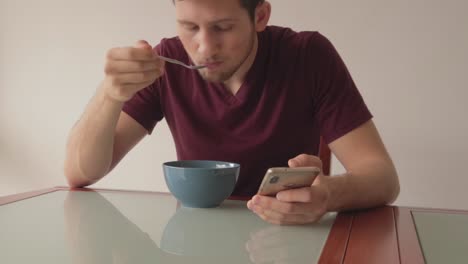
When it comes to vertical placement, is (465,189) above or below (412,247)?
below

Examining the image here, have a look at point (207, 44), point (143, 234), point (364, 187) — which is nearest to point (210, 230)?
point (143, 234)

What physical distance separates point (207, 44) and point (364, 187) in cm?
41

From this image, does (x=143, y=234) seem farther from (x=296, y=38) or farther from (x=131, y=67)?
(x=296, y=38)

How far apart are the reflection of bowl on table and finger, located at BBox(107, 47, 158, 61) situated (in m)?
0.27

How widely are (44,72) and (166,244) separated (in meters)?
1.77

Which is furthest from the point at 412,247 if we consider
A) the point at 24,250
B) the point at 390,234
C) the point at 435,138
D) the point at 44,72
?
the point at 44,72

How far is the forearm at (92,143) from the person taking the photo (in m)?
0.99

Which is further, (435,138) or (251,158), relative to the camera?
(435,138)

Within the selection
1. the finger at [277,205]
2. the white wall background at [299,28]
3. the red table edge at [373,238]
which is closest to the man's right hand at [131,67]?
the finger at [277,205]

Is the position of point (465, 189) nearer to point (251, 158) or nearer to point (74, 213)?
point (251, 158)

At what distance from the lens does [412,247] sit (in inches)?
24.9

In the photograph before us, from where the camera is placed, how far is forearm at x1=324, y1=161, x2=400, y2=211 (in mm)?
801

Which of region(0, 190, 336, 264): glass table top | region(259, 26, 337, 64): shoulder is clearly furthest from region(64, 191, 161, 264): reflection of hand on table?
region(259, 26, 337, 64): shoulder

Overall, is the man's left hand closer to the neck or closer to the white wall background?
the neck
